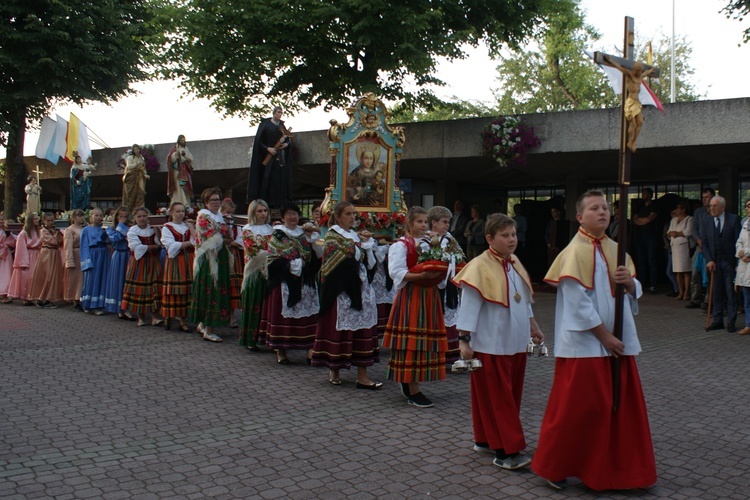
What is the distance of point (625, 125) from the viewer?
15.1 ft

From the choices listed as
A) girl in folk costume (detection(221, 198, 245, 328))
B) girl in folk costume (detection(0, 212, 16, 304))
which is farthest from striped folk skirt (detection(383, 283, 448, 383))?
girl in folk costume (detection(0, 212, 16, 304))

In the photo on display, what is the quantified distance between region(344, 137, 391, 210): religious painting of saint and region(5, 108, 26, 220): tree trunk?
1946 cm

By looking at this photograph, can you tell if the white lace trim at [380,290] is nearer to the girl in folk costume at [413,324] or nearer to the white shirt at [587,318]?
the girl in folk costume at [413,324]

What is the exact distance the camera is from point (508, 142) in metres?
15.1

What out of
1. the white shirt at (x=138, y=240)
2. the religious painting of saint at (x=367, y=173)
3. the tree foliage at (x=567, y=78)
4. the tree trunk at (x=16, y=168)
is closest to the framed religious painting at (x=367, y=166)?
the religious painting of saint at (x=367, y=173)

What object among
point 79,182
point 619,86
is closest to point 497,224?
point 619,86

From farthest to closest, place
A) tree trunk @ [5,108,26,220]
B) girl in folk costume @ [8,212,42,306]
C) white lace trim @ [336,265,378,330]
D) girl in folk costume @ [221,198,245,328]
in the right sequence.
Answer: tree trunk @ [5,108,26,220] → girl in folk costume @ [8,212,42,306] → girl in folk costume @ [221,198,245,328] → white lace trim @ [336,265,378,330]

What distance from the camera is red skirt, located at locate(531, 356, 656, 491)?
4.44m

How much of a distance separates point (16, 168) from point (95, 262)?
55.0 feet

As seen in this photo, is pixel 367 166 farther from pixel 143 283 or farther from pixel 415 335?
pixel 415 335

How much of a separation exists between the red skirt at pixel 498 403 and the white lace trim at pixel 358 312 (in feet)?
8.00

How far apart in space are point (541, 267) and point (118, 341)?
41.1 ft

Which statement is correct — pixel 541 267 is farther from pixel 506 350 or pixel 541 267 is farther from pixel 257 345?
pixel 506 350

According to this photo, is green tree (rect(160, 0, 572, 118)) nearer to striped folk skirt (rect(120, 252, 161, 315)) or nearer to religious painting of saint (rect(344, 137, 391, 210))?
religious painting of saint (rect(344, 137, 391, 210))
